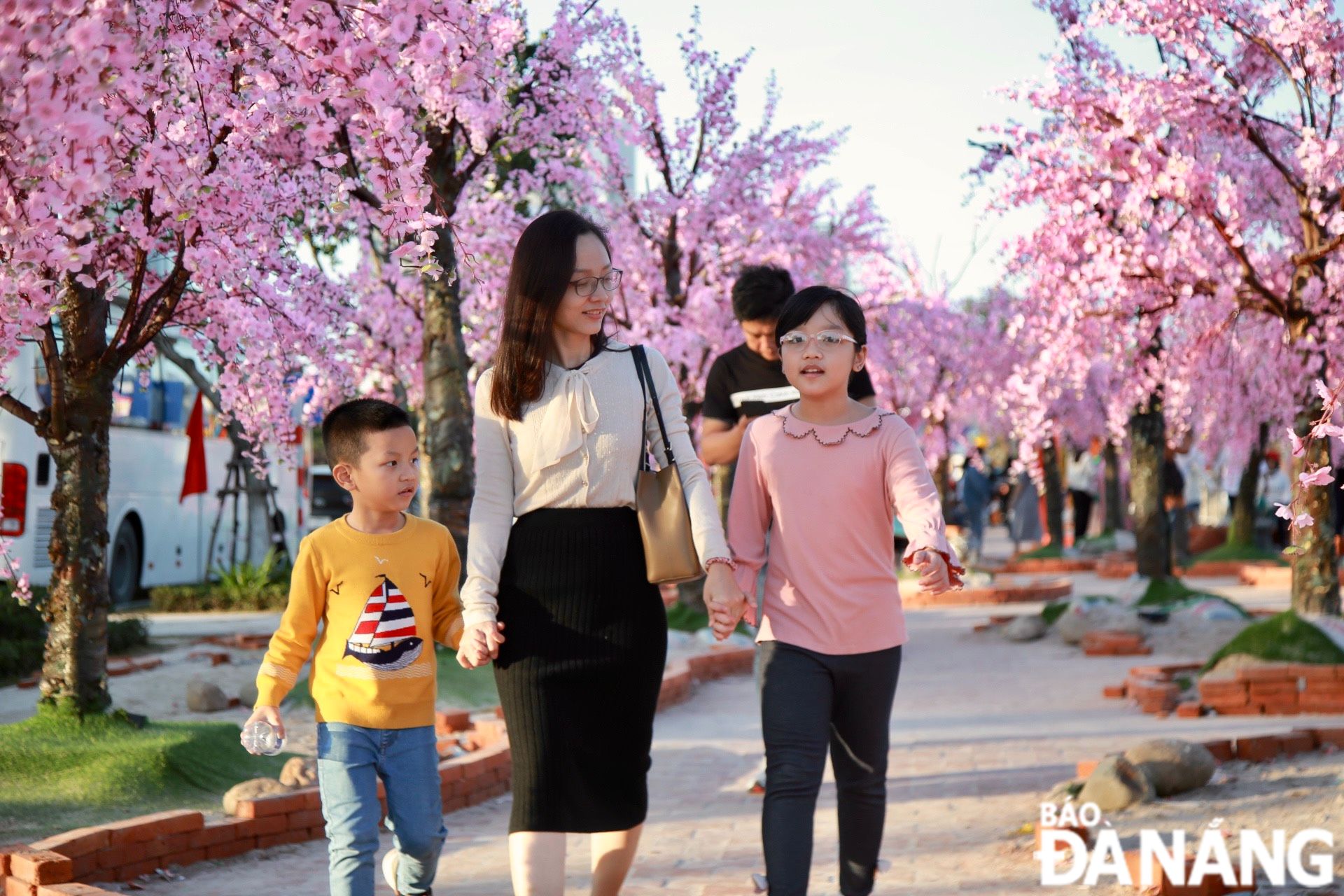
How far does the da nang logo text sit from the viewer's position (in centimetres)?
477

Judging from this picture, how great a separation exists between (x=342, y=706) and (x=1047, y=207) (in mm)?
9756

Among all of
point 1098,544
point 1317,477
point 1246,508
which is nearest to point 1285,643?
point 1317,477

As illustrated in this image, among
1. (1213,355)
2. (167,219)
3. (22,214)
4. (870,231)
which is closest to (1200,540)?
(870,231)

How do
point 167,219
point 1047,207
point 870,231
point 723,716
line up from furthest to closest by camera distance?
point 870,231 → point 1047,207 → point 723,716 → point 167,219

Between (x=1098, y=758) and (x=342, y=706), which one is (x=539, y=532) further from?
(x=1098, y=758)

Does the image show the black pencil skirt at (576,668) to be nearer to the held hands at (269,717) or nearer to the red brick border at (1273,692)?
the held hands at (269,717)

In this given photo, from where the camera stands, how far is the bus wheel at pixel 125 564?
60.3 ft

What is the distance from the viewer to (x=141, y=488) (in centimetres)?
1841

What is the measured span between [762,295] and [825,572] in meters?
1.95

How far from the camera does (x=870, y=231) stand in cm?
2198

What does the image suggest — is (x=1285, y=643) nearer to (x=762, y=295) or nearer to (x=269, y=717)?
(x=762, y=295)

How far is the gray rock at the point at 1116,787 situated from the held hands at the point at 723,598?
298 cm

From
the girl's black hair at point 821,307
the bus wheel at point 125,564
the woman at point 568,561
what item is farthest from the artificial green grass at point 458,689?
the bus wheel at point 125,564

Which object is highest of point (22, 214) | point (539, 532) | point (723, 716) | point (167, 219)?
point (167, 219)
